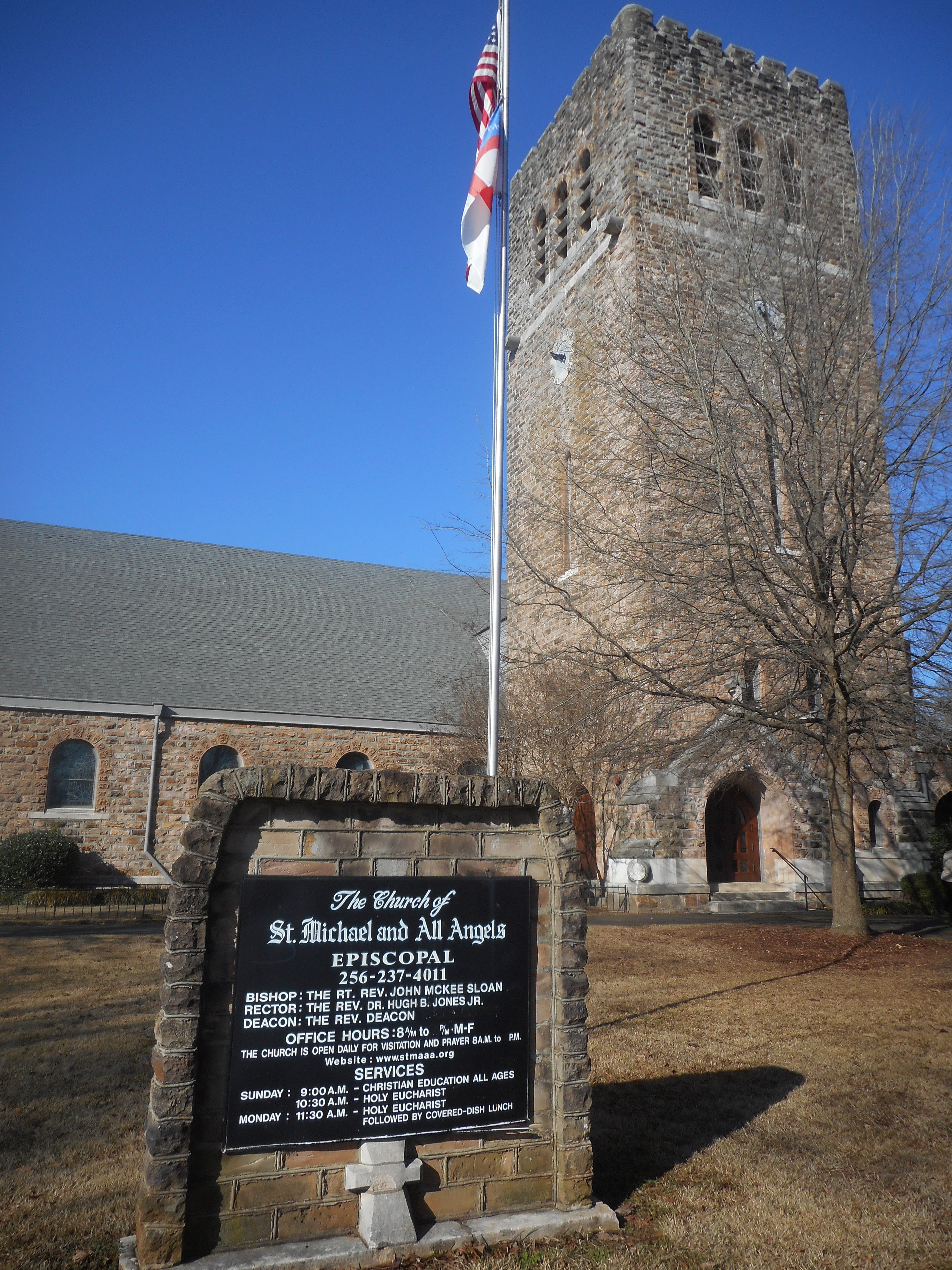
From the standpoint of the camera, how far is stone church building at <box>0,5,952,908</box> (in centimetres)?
1903

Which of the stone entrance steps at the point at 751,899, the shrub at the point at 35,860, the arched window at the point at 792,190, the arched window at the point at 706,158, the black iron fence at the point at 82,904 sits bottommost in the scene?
the black iron fence at the point at 82,904

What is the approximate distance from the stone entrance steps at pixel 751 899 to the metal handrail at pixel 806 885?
0.26m

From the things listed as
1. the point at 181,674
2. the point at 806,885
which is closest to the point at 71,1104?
the point at 806,885

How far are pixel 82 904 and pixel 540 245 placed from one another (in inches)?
821

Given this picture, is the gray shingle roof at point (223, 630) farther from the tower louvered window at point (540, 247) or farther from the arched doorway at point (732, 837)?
the tower louvered window at point (540, 247)

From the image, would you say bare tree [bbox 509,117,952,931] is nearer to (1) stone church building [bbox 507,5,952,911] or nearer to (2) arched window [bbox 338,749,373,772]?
(1) stone church building [bbox 507,5,952,911]

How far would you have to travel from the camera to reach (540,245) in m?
25.2

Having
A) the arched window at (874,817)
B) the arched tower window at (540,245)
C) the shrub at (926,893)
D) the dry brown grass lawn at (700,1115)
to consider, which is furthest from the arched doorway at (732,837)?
the arched tower window at (540,245)

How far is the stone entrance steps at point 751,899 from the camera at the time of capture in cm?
1748

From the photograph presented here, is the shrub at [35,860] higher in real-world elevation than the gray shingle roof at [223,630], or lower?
lower

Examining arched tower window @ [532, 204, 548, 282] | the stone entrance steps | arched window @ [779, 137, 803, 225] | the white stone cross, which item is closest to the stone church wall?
the stone entrance steps

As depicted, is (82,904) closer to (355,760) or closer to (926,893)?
(355,760)

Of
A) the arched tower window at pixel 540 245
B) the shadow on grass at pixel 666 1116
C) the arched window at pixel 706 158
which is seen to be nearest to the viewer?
the shadow on grass at pixel 666 1116

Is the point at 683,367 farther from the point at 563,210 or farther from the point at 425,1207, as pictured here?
the point at 563,210
